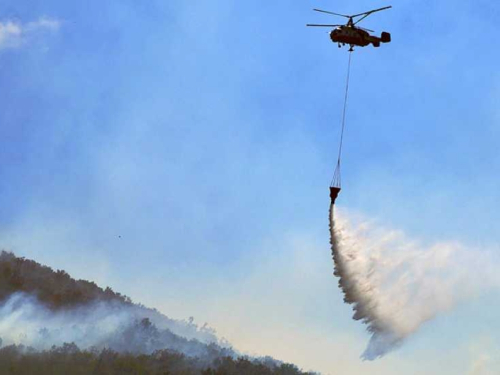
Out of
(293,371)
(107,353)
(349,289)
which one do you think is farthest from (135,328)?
(349,289)

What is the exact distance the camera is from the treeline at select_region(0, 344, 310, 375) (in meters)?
112

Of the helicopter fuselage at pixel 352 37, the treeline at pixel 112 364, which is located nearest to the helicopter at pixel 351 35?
the helicopter fuselage at pixel 352 37

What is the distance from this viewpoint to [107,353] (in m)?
126

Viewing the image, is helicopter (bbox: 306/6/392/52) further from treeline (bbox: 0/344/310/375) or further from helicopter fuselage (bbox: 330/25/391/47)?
treeline (bbox: 0/344/310/375)

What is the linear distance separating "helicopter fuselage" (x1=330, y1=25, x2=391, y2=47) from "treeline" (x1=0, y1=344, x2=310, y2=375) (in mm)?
70591

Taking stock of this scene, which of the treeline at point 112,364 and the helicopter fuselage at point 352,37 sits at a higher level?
the helicopter fuselage at point 352,37

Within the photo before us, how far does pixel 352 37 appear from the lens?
2854 inches

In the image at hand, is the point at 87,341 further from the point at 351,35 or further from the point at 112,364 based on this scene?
the point at 351,35

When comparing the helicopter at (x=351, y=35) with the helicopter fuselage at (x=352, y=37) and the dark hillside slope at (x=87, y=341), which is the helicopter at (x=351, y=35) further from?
the dark hillside slope at (x=87, y=341)

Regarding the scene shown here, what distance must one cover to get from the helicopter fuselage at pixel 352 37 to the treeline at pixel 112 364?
7059cm

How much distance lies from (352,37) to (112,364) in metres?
74.7

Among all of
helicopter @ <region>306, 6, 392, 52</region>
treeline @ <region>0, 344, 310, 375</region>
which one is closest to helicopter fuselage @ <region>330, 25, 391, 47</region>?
helicopter @ <region>306, 6, 392, 52</region>

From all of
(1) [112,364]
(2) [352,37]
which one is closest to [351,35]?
(2) [352,37]

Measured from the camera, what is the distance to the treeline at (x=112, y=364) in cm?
11244
